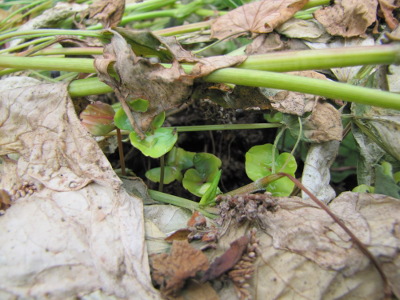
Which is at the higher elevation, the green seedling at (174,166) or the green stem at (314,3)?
the green stem at (314,3)

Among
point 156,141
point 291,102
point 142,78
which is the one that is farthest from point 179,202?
point 291,102

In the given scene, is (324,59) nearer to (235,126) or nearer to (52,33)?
(235,126)

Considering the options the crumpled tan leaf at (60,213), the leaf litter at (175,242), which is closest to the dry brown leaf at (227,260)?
the leaf litter at (175,242)

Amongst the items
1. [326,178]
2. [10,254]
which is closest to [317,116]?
[326,178]

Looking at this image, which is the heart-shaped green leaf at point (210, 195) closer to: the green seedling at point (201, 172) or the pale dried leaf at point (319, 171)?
the green seedling at point (201, 172)

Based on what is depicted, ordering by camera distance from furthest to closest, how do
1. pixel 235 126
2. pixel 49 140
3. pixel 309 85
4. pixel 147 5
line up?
pixel 147 5 < pixel 235 126 < pixel 49 140 < pixel 309 85

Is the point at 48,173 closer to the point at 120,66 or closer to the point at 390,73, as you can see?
the point at 120,66

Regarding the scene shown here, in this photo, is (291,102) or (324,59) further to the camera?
(291,102)
